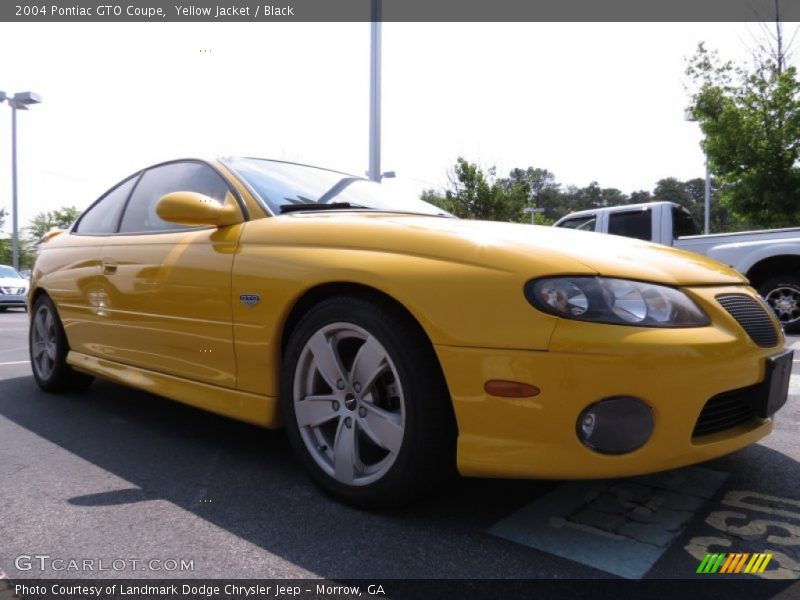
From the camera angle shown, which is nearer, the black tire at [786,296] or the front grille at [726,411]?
the front grille at [726,411]

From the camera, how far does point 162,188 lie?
3.54 metres

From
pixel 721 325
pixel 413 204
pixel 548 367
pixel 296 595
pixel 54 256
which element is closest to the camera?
pixel 296 595

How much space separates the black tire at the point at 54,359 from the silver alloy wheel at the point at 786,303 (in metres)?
7.07

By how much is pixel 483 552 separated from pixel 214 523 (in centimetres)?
93

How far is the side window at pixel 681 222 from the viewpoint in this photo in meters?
9.05

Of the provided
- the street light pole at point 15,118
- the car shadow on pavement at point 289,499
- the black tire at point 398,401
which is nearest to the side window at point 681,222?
the car shadow on pavement at point 289,499

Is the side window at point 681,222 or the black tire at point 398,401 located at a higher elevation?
the side window at point 681,222

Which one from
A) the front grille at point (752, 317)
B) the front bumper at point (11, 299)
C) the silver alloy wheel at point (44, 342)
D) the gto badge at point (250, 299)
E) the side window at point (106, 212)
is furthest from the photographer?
the front bumper at point (11, 299)

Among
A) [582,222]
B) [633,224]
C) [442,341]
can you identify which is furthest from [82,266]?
[633,224]

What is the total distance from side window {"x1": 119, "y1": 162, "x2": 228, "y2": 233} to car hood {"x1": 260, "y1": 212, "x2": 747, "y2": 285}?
0.65 m

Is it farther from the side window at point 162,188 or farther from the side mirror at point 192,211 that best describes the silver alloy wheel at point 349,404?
the side window at point 162,188

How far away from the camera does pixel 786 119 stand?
428 inches

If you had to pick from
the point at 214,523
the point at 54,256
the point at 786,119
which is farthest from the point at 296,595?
the point at 786,119

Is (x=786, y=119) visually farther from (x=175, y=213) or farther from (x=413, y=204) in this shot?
(x=175, y=213)
